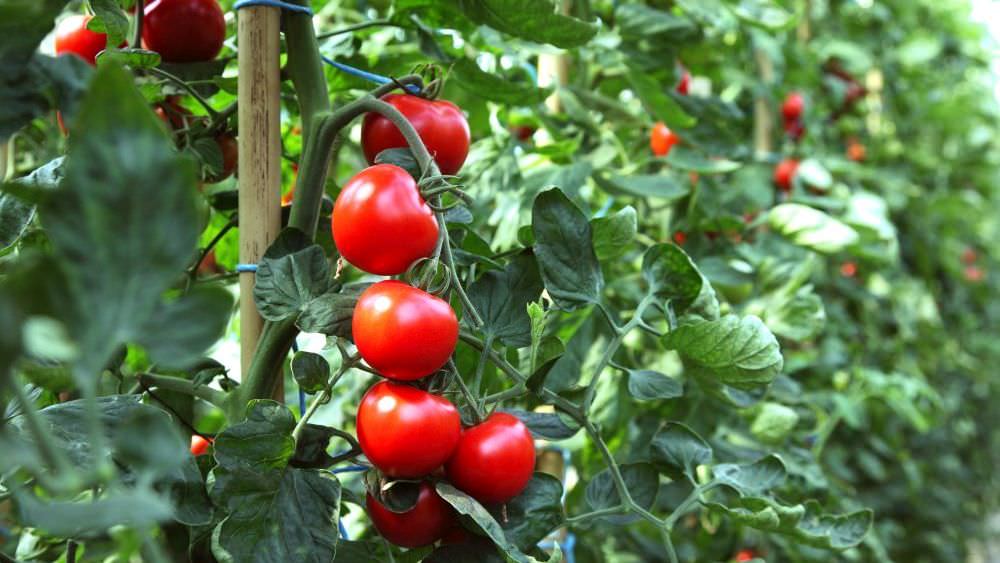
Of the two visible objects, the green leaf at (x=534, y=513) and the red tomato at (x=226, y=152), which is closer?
the green leaf at (x=534, y=513)

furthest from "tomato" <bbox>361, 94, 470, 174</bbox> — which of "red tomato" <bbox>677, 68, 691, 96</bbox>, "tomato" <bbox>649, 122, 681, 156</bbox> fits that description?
"red tomato" <bbox>677, 68, 691, 96</bbox>

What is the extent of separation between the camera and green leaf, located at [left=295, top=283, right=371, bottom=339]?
0.50m

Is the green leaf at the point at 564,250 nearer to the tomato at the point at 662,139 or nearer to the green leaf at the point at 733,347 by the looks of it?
the green leaf at the point at 733,347

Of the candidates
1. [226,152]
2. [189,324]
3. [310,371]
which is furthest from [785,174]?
[189,324]

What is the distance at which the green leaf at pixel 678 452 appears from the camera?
0.69 m

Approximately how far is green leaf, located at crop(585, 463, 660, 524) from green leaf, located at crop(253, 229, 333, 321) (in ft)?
0.83

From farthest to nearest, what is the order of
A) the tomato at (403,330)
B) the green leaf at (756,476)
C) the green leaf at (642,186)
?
the green leaf at (642,186), the green leaf at (756,476), the tomato at (403,330)

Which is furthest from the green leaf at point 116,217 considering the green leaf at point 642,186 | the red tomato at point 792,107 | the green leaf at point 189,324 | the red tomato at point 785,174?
the red tomato at point 792,107

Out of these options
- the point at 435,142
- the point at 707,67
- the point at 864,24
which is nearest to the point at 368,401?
the point at 435,142

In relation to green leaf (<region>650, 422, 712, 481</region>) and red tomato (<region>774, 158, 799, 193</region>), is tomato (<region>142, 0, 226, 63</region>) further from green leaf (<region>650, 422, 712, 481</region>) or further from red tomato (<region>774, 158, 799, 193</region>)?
red tomato (<region>774, 158, 799, 193</region>)

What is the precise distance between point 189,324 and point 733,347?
16.1 inches

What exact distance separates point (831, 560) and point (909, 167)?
1.70 meters

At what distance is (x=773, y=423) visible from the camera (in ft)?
3.49

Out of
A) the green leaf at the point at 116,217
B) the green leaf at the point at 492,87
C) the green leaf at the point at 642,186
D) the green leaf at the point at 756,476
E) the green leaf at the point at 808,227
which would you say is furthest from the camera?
the green leaf at the point at 808,227
